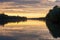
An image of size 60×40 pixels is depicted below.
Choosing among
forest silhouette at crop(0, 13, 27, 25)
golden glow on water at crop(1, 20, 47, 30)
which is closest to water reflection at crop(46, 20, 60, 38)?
golden glow on water at crop(1, 20, 47, 30)

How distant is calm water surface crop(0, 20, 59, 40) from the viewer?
7.16 feet

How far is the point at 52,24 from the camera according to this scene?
7.45ft

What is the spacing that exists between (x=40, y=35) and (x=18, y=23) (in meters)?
0.40

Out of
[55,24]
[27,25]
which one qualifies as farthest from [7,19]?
[55,24]

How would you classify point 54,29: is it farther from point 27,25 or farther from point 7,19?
point 7,19

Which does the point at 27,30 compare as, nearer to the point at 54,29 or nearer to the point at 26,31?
the point at 26,31

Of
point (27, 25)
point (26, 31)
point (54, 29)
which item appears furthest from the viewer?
point (27, 25)

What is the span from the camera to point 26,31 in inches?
92.0

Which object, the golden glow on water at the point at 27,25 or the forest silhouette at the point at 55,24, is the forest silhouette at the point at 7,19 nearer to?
the golden glow on water at the point at 27,25

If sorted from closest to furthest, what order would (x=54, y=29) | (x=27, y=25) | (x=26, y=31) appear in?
1. (x=54, y=29)
2. (x=26, y=31)
3. (x=27, y=25)

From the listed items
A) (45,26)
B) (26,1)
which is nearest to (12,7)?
(26,1)

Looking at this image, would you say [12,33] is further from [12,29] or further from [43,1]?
[43,1]

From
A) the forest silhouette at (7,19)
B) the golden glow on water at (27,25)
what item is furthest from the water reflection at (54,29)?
the forest silhouette at (7,19)

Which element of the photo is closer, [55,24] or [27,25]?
[55,24]
